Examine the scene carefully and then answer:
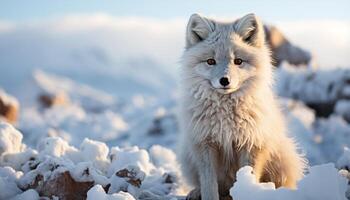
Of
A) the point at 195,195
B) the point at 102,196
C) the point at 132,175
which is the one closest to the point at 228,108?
the point at 195,195

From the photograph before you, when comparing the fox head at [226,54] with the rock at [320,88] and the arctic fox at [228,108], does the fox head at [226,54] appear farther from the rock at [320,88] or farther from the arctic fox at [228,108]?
the rock at [320,88]

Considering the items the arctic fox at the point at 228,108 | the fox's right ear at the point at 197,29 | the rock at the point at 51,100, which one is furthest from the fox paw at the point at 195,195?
the rock at the point at 51,100

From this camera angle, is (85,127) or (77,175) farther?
(85,127)

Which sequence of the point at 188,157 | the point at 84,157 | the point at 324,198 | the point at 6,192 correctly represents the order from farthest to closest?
the point at 84,157 → the point at 188,157 → the point at 6,192 → the point at 324,198

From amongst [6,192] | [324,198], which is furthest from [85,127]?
[324,198]

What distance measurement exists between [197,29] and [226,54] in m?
0.51

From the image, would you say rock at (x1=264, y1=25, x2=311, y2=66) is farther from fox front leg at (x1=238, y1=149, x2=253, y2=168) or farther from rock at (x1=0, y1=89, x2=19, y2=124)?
fox front leg at (x1=238, y1=149, x2=253, y2=168)

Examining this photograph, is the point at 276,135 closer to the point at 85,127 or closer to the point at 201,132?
the point at 201,132

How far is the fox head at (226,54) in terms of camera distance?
5.25 metres

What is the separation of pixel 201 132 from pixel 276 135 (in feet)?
2.59

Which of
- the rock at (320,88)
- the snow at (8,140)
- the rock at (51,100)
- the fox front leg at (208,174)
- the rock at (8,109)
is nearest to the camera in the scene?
the fox front leg at (208,174)

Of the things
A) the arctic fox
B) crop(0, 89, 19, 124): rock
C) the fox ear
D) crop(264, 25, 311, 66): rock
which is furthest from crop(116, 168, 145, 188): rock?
crop(264, 25, 311, 66): rock

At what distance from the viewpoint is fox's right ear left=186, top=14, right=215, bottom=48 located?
5.55 m

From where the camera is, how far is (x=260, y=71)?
5.53 meters
